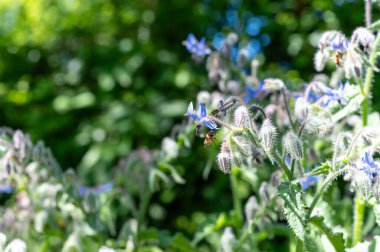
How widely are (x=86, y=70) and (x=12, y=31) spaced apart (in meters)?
0.44

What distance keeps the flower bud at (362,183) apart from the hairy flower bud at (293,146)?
0.38 ft

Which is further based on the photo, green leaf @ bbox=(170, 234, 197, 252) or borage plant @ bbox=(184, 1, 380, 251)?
green leaf @ bbox=(170, 234, 197, 252)

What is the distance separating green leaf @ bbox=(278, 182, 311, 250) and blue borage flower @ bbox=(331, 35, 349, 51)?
396mm

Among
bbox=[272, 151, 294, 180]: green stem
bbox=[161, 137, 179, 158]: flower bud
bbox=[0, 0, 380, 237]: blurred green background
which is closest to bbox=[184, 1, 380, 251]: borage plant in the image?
bbox=[272, 151, 294, 180]: green stem

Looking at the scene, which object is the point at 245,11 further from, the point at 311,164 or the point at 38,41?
the point at 311,164

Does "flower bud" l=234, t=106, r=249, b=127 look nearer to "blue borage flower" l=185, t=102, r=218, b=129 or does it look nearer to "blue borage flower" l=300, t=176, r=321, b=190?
"blue borage flower" l=185, t=102, r=218, b=129

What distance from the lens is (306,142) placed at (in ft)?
5.49

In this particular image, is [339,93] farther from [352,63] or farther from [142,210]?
[142,210]

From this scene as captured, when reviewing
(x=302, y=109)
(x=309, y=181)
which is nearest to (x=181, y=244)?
(x=309, y=181)

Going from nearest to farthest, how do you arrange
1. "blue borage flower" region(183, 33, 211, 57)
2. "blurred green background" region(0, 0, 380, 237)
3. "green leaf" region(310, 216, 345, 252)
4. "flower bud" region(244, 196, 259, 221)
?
"green leaf" region(310, 216, 345, 252) → "flower bud" region(244, 196, 259, 221) → "blue borage flower" region(183, 33, 211, 57) → "blurred green background" region(0, 0, 380, 237)

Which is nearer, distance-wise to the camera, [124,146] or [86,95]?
[124,146]

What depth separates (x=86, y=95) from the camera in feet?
11.3

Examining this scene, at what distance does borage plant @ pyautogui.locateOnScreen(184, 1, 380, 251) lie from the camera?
4.18ft

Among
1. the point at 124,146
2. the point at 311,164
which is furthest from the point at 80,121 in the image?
the point at 311,164
